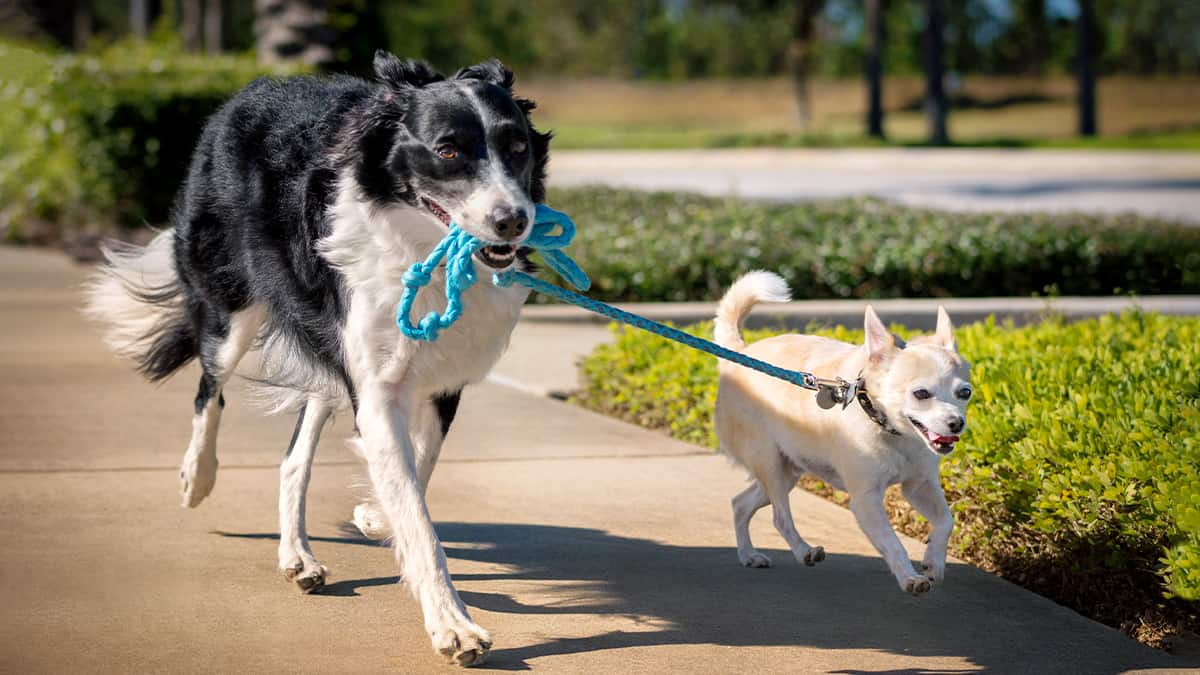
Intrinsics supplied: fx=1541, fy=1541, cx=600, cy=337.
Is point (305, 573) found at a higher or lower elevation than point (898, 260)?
lower

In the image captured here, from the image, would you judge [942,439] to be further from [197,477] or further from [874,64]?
[874,64]

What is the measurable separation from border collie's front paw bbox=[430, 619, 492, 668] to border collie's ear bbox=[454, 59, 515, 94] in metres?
1.63

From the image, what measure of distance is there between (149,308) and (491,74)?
2.47m

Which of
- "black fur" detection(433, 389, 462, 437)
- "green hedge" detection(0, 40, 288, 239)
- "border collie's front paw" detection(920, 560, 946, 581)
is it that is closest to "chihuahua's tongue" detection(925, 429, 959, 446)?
"border collie's front paw" detection(920, 560, 946, 581)

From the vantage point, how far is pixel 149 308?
6.56 m

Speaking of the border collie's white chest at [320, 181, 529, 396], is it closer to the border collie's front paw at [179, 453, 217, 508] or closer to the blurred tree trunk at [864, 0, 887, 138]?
the border collie's front paw at [179, 453, 217, 508]

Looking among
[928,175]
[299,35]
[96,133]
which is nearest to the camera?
[96,133]

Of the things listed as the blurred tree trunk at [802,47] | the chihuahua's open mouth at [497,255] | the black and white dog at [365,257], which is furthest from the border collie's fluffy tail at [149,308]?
the blurred tree trunk at [802,47]

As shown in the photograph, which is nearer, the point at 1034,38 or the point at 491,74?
the point at 491,74

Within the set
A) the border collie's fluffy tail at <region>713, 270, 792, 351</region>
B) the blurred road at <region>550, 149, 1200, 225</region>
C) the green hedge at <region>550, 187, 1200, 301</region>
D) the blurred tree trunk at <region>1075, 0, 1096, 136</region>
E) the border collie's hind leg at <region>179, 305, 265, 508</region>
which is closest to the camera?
the border collie's fluffy tail at <region>713, 270, 792, 351</region>

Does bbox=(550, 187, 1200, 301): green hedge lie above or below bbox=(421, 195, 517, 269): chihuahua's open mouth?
below

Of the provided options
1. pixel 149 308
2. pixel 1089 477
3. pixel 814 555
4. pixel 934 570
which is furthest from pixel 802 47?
pixel 934 570

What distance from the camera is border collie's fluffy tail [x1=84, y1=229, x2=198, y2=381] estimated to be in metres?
6.44

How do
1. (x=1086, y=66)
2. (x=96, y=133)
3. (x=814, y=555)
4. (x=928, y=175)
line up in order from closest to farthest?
(x=814, y=555) < (x=96, y=133) < (x=928, y=175) < (x=1086, y=66)
